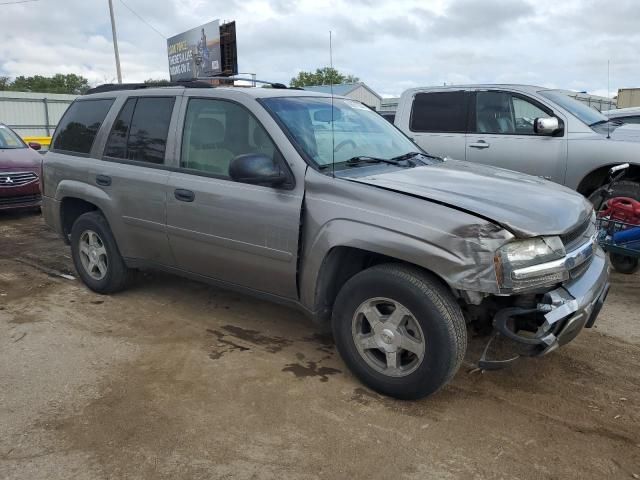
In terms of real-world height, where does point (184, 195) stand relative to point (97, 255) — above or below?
above

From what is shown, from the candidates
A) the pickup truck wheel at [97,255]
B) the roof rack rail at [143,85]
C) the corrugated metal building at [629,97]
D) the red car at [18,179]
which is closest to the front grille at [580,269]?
the roof rack rail at [143,85]

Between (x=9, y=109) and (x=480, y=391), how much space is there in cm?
2856

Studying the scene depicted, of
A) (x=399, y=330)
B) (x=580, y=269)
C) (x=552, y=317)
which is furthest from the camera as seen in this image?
(x=580, y=269)

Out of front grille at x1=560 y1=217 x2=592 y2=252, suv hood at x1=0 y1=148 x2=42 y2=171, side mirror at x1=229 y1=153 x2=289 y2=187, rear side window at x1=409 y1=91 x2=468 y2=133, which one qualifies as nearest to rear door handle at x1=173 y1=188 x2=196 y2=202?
side mirror at x1=229 y1=153 x2=289 y2=187

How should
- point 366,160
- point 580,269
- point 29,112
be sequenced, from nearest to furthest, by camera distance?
1. point 580,269
2. point 366,160
3. point 29,112

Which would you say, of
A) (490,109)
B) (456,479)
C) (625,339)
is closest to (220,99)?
(456,479)

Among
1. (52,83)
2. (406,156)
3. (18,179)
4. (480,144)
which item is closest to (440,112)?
(480,144)

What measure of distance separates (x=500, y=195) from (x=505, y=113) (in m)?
3.92

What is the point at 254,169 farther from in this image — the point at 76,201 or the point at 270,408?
the point at 76,201

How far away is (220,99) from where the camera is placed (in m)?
4.19

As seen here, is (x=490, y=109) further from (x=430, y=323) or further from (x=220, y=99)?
(x=430, y=323)

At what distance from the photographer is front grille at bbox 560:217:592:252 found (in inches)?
126

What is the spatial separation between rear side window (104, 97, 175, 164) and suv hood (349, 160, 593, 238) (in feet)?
5.90

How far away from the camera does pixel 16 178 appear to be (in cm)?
917
